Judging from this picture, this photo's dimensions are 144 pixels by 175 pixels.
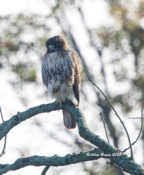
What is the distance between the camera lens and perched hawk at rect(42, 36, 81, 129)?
814 cm

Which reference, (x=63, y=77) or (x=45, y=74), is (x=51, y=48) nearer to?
(x=45, y=74)

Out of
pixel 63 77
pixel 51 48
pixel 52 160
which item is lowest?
pixel 52 160

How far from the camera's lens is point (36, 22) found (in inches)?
566

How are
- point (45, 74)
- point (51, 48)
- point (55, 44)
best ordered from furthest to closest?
point (55, 44)
point (51, 48)
point (45, 74)

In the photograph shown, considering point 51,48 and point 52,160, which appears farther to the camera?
point 51,48

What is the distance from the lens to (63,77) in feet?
26.8

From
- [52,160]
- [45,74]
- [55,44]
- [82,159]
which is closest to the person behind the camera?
[82,159]

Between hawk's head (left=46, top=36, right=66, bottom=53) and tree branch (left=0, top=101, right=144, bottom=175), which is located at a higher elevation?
hawk's head (left=46, top=36, right=66, bottom=53)

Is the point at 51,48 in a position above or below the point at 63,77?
above

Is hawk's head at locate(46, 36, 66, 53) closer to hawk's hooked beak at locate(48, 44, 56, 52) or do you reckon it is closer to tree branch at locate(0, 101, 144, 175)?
hawk's hooked beak at locate(48, 44, 56, 52)

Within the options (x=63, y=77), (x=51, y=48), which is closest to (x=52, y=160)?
(x=63, y=77)

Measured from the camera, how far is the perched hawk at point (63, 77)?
26.7 ft

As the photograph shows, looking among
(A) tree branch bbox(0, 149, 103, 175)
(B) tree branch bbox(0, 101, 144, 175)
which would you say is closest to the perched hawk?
(B) tree branch bbox(0, 101, 144, 175)

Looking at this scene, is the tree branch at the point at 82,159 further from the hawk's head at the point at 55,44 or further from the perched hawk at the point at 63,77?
the hawk's head at the point at 55,44
